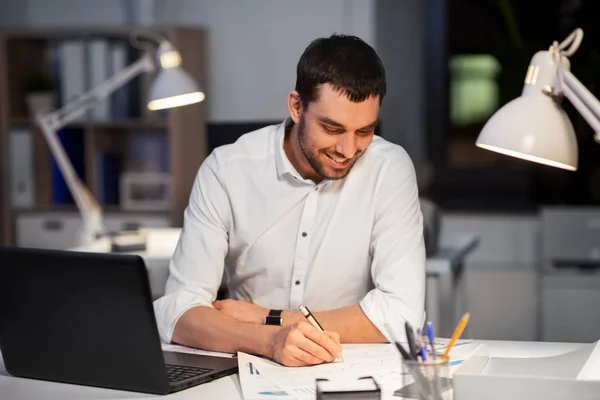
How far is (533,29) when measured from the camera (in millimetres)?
4527

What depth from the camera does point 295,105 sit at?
2096 mm

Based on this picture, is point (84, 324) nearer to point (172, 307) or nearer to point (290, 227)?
point (172, 307)

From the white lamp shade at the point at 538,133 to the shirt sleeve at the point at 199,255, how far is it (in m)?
0.70

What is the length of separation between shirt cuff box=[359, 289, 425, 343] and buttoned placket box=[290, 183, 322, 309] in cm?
20

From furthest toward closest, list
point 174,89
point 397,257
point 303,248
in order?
point 174,89 → point 303,248 → point 397,257

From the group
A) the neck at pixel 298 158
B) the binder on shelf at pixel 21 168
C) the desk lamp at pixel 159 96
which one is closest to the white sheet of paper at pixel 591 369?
the neck at pixel 298 158

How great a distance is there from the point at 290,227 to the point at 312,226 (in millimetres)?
51

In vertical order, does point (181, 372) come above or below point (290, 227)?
below

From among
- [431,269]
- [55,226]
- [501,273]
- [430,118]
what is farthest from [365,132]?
[55,226]

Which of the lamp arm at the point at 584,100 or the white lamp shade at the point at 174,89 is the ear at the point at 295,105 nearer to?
the lamp arm at the point at 584,100

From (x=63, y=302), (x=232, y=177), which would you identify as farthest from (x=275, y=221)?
(x=63, y=302)

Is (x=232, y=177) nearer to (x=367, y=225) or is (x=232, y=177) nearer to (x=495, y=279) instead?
(x=367, y=225)

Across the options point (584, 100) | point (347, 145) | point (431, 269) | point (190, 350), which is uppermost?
Answer: point (584, 100)

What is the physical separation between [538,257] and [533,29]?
3.54ft
